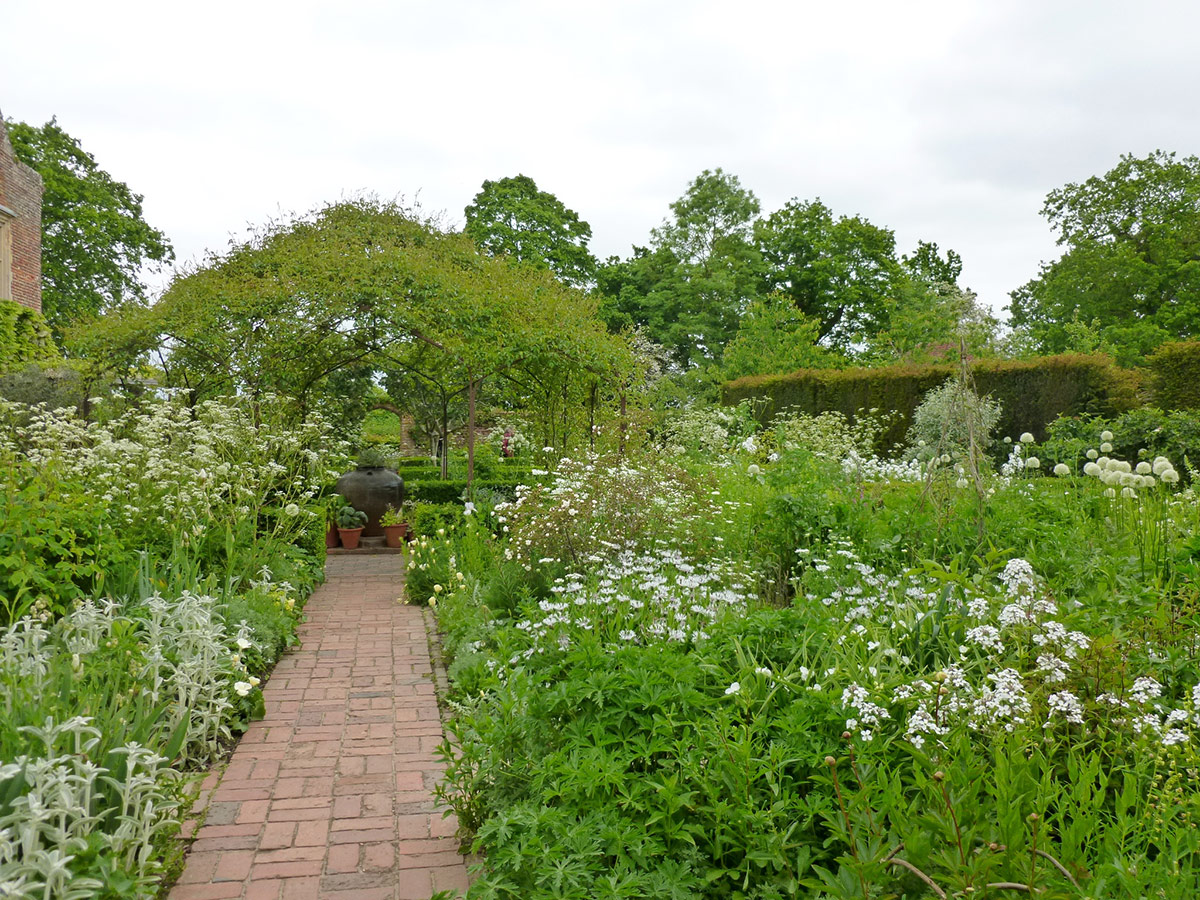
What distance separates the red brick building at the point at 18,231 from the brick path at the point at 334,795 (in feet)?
48.6

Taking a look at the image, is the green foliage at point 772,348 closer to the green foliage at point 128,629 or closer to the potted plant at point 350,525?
the potted plant at point 350,525

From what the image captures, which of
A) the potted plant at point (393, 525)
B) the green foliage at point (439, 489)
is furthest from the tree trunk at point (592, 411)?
the potted plant at point (393, 525)

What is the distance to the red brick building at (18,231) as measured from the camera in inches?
624

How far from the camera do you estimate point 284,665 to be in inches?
217

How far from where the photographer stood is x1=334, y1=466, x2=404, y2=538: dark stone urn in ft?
38.5

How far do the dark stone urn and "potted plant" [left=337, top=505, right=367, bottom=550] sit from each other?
13cm

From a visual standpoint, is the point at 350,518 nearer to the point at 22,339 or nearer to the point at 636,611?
the point at 22,339

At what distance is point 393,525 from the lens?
38.4ft

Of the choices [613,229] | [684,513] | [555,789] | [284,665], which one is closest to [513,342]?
[684,513]

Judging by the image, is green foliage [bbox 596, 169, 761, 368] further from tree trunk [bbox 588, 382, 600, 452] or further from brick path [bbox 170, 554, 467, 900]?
brick path [bbox 170, 554, 467, 900]

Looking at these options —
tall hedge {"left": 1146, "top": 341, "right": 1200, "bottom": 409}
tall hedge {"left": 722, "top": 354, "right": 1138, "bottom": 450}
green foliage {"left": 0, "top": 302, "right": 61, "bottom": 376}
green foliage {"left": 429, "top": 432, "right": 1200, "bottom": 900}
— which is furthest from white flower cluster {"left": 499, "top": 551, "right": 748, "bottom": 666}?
green foliage {"left": 0, "top": 302, "right": 61, "bottom": 376}

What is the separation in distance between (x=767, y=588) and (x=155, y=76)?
5.95 metres

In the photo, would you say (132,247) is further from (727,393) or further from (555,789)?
(555,789)

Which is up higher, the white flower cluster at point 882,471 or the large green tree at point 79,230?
the large green tree at point 79,230
